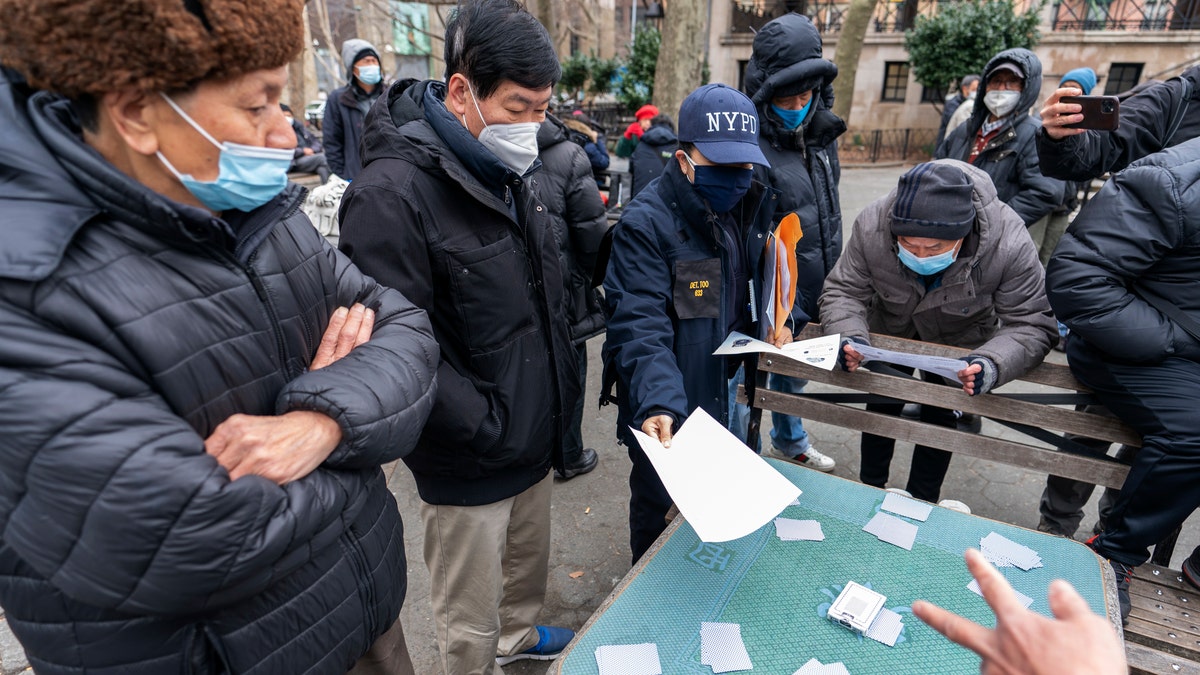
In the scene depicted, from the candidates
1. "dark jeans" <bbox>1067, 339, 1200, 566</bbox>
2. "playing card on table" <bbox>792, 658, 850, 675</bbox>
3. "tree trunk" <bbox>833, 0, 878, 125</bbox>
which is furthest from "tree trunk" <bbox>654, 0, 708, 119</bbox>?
"playing card on table" <bbox>792, 658, 850, 675</bbox>

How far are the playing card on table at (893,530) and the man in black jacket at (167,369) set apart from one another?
4.80 ft

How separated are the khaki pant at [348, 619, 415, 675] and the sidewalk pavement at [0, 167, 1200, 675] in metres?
0.97

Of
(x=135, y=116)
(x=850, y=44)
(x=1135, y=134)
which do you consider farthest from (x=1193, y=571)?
(x=850, y=44)

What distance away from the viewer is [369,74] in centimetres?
543

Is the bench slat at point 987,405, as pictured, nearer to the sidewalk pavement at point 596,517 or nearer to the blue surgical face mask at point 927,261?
the blue surgical face mask at point 927,261

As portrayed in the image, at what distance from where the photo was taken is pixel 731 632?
1660 millimetres

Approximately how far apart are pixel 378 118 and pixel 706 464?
1290 millimetres

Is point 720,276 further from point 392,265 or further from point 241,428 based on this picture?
point 241,428

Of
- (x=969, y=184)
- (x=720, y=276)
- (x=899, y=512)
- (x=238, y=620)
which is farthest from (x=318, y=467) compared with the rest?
(x=969, y=184)

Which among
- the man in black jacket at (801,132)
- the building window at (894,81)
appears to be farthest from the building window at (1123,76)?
the man in black jacket at (801,132)

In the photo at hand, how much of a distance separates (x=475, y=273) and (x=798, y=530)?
1.24m

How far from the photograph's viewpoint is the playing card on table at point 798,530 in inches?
79.2

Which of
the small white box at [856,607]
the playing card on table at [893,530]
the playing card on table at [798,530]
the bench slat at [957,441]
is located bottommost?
the playing card on table at [798,530]

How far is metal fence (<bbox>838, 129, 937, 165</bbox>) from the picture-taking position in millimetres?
18438
